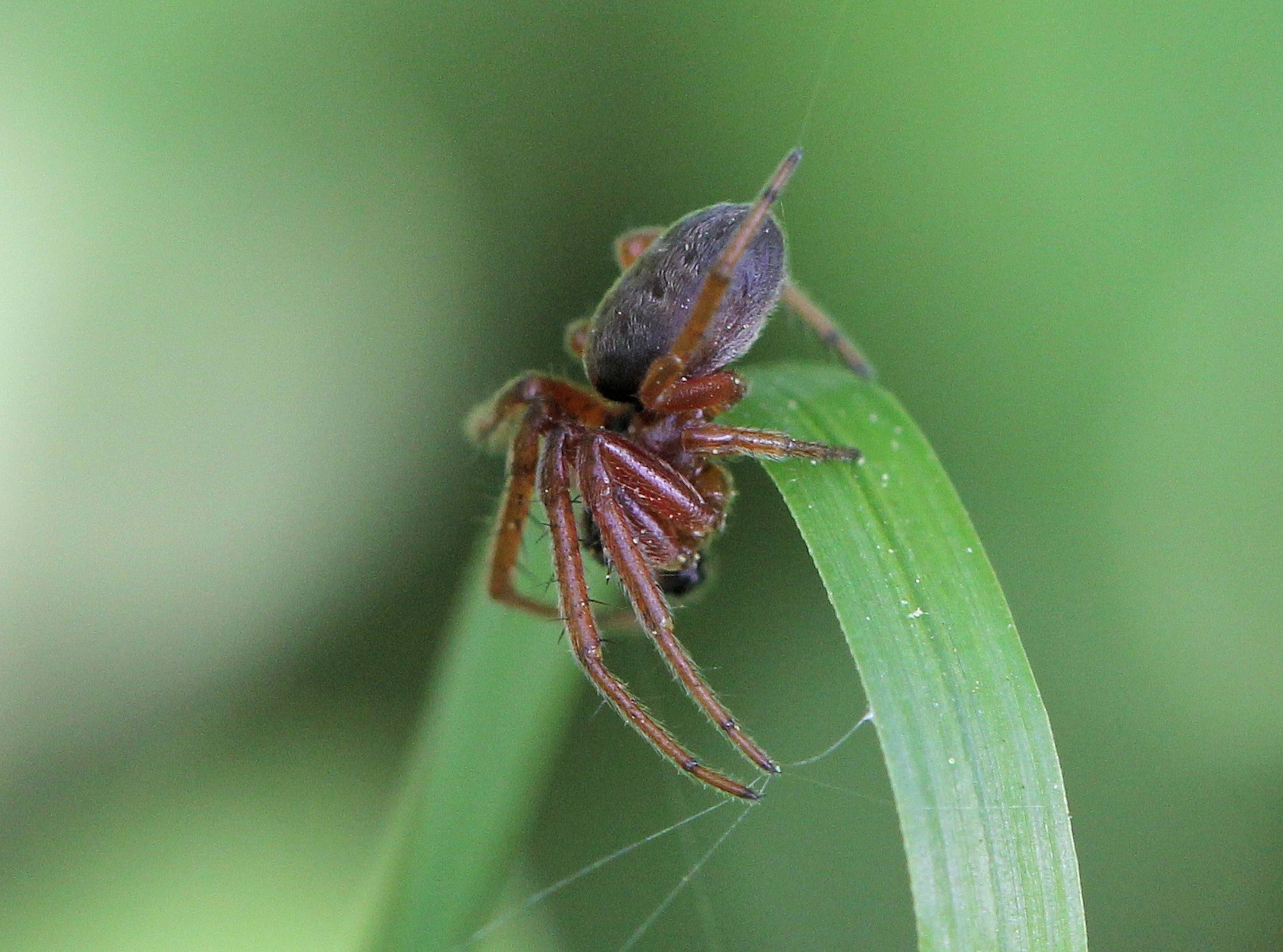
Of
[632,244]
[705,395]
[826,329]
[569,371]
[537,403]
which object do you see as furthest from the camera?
[569,371]

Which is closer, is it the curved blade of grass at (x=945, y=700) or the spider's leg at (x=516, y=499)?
the curved blade of grass at (x=945, y=700)

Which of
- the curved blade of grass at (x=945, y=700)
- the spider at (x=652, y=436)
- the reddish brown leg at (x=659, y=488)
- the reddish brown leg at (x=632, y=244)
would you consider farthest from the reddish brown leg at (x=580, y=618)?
the reddish brown leg at (x=632, y=244)

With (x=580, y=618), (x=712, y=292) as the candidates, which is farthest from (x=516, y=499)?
(x=712, y=292)

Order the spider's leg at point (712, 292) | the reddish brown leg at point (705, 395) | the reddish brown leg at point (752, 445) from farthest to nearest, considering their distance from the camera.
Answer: the reddish brown leg at point (705, 395) < the spider's leg at point (712, 292) < the reddish brown leg at point (752, 445)

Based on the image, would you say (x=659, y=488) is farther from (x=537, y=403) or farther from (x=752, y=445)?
(x=537, y=403)

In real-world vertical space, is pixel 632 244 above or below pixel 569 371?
above

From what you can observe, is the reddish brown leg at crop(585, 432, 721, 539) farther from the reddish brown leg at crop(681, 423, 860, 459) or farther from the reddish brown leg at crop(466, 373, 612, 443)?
the reddish brown leg at crop(466, 373, 612, 443)

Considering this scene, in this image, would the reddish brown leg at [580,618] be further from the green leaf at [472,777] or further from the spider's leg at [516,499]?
the green leaf at [472,777]
